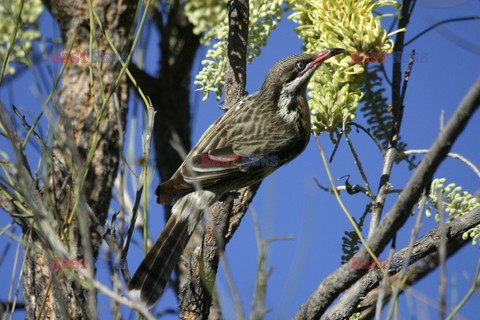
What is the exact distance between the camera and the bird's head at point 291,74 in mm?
3855

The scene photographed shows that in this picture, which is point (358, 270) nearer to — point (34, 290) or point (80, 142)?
point (34, 290)

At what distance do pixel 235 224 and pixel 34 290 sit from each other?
1.21 m

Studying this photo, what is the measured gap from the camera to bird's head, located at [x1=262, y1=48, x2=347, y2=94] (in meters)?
3.86

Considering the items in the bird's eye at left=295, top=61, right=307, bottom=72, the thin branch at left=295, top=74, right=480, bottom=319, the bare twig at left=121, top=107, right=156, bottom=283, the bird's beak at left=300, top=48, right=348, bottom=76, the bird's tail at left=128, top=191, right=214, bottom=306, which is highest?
the bird's eye at left=295, top=61, right=307, bottom=72

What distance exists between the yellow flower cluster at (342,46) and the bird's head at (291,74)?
0.57 m

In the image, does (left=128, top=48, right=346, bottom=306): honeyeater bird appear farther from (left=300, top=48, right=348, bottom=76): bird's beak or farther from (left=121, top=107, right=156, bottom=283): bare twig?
(left=121, top=107, right=156, bottom=283): bare twig

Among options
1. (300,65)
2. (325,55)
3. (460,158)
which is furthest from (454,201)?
(300,65)

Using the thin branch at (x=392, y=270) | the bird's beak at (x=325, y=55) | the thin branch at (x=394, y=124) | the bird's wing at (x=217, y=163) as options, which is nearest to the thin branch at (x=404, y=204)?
the thin branch at (x=392, y=270)

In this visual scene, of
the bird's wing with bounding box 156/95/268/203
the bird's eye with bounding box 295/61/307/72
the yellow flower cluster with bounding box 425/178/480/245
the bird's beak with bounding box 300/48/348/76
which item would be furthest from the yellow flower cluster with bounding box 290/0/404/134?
the bird's wing with bounding box 156/95/268/203

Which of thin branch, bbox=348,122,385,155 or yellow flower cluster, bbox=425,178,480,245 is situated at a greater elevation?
thin branch, bbox=348,122,385,155

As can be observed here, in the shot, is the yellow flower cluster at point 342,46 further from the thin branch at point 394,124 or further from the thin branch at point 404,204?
the thin branch at point 404,204

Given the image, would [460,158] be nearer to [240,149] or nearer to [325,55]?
[325,55]

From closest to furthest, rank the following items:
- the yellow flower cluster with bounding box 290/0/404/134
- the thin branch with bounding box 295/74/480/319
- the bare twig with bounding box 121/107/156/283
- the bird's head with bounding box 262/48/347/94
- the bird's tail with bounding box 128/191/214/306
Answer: the thin branch with bounding box 295/74/480/319 < the bare twig with bounding box 121/107/156/283 < the yellow flower cluster with bounding box 290/0/404/134 < the bird's tail with bounding box 128/191/214/306 < the bird's head with bounding box 262/48/347/94

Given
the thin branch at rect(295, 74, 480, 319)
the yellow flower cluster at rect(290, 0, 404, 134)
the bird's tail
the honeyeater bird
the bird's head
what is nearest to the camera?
the thin branch at rect(295, 74, 480, 319)
